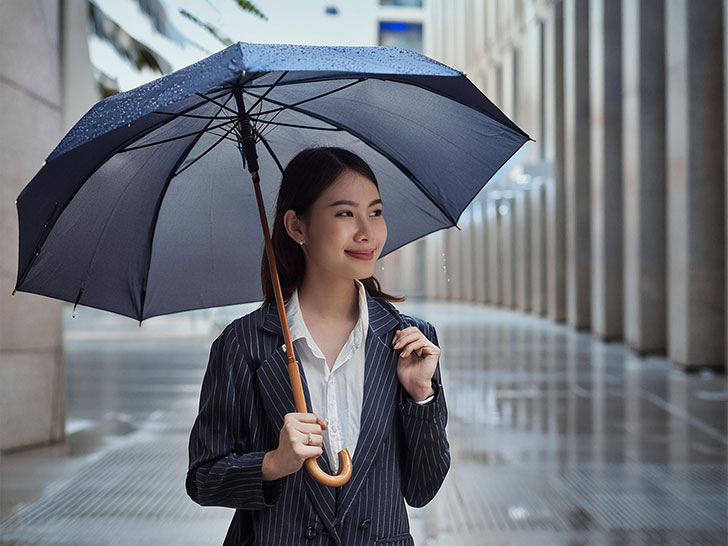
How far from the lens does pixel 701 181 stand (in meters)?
13.0

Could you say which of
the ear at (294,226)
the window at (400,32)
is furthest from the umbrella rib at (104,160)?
the window at (400,32)

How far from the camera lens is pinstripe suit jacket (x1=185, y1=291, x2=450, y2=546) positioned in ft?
6.45

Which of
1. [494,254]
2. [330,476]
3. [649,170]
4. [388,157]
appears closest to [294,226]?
[388,157]

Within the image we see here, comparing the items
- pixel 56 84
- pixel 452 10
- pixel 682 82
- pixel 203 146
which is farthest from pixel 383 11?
pixel 203 146

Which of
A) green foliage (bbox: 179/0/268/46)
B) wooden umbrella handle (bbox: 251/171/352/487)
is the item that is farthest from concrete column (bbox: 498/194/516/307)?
wooden umbrella handle (bbox: 251/171/352/487)

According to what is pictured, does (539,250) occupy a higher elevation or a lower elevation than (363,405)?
higher

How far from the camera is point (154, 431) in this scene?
26.3 ft

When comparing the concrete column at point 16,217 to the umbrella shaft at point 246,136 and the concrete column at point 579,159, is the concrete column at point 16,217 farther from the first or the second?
the concrete column at point 579,159

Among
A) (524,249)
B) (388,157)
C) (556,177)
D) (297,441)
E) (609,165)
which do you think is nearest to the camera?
(297,441)

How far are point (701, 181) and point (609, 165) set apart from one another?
20.5 feet

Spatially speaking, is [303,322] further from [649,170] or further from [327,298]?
[649,170]

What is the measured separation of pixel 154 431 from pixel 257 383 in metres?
6.34

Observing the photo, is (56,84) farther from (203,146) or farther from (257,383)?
(257,383)

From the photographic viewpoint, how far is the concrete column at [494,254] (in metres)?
34.7
